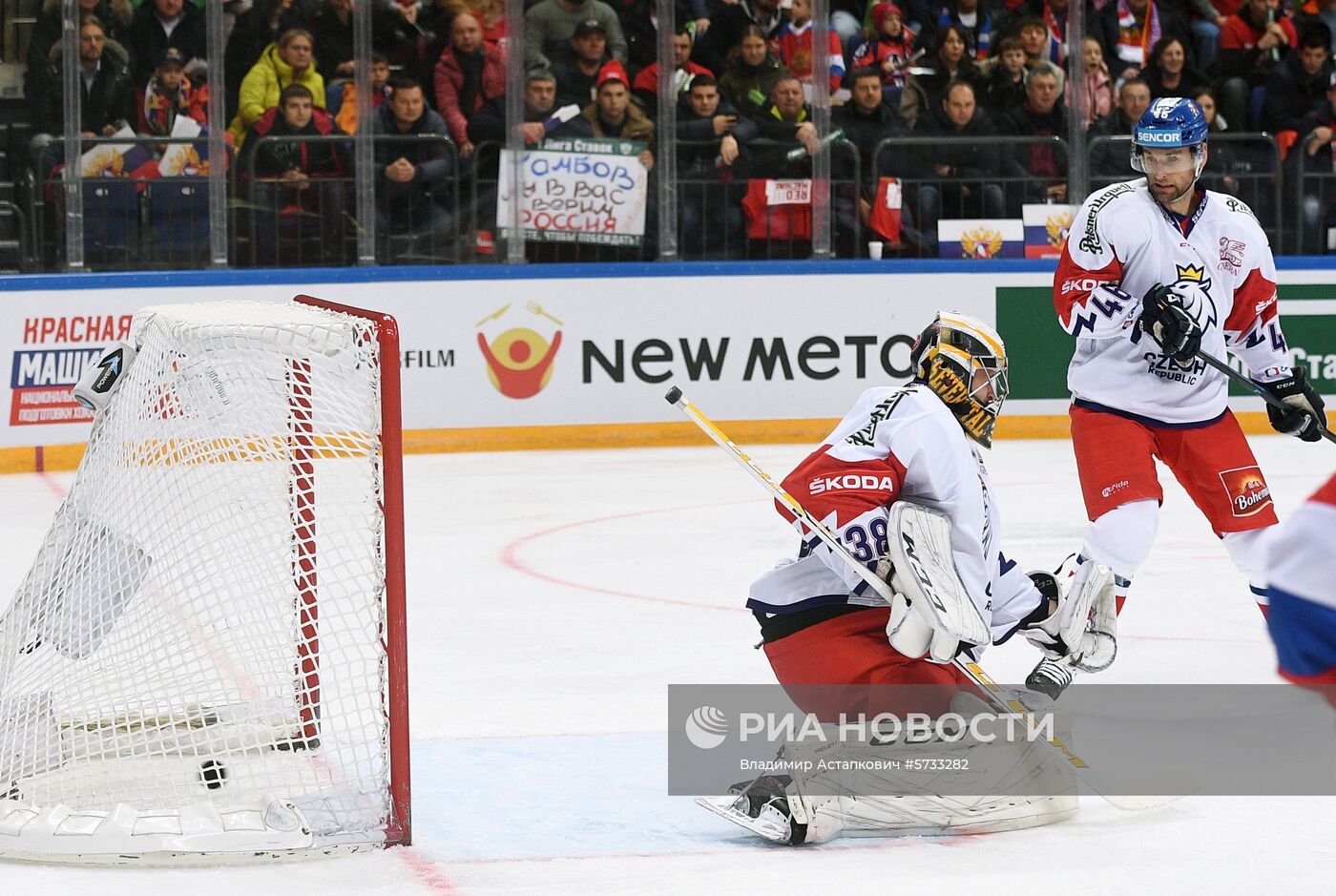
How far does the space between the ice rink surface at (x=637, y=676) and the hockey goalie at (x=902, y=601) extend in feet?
0.20

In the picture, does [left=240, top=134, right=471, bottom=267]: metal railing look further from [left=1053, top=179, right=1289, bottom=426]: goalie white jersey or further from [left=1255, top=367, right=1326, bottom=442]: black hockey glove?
[left=1255, top=367, right=1326, bottom=442]: black hockey glove

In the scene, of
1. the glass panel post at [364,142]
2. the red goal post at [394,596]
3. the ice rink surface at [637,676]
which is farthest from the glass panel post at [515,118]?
the red goal post at [394,596]

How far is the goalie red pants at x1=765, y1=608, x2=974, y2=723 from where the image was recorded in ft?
10.6

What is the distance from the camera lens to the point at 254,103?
8484mm

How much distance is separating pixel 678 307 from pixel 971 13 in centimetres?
207

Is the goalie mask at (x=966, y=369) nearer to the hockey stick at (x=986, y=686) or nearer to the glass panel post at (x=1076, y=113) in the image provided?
the hockey stick at (x=986, y=686)

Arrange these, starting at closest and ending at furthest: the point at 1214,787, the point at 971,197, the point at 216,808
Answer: the point at 216,808 < the point at 1214,787 < the point at 971,197

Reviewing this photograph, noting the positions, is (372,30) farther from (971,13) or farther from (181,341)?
(181,341)

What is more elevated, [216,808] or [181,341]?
[181,341]

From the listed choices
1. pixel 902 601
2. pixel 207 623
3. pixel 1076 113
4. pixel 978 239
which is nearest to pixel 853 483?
pixel 902 601

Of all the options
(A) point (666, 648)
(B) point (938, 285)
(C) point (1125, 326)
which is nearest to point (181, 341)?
(A) point (666, 648)

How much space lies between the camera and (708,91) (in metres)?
8.85

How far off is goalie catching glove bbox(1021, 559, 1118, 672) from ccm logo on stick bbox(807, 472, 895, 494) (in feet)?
2.15

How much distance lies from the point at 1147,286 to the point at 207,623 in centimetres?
230
